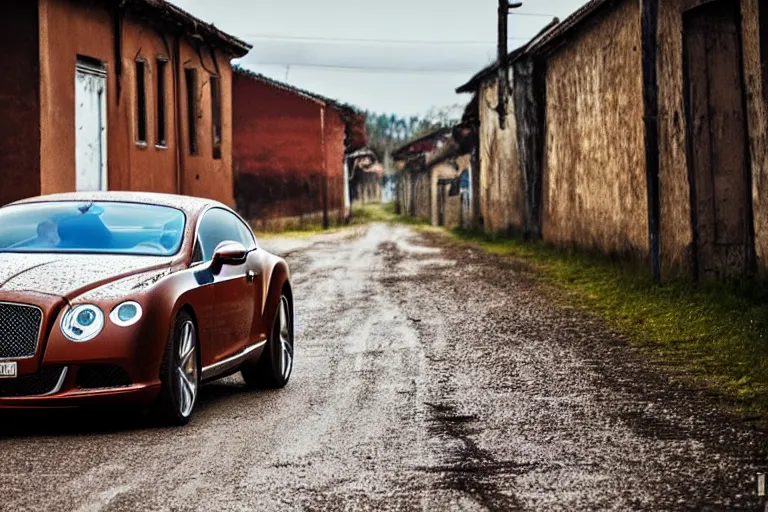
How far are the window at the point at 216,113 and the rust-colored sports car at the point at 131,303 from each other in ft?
64.1

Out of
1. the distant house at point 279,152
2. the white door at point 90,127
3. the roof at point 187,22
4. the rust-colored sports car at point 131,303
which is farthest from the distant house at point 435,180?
the rust-colored sports car at point 131,303

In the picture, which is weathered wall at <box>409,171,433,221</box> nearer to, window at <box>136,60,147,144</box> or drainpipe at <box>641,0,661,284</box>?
window at <box>136,60,147,144</box>

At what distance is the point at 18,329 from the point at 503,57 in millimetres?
25226

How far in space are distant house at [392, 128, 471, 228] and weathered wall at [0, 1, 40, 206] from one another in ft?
85.8

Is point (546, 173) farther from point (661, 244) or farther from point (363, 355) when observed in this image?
point (363, 355)

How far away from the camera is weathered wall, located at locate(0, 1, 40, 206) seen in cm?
1838

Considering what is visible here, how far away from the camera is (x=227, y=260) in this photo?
8.24m

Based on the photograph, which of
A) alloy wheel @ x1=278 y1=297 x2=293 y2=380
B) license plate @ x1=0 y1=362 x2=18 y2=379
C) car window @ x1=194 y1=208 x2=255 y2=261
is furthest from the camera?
alloy wheel @ x1=278 y1=297 x2=293 y2=380

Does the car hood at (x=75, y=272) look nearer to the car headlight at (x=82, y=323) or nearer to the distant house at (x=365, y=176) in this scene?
the car headlight at (x=82, y=323)

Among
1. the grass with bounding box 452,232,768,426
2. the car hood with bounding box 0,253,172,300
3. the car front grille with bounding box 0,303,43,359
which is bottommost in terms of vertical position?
the grass with bounding box 452,232,768,426

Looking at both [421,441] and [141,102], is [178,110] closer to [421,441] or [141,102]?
[141,102]

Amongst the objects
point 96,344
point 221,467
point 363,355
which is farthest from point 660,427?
point 363,355

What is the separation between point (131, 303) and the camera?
711cm

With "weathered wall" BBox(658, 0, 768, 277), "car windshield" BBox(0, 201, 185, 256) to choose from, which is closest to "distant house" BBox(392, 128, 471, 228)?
"weathered wall" BBox(658, 0, 768, 277)
